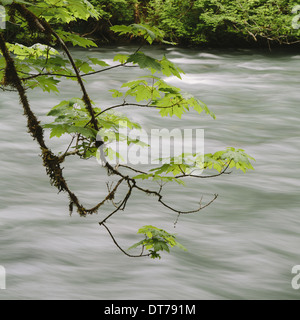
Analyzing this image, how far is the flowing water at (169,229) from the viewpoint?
336 cm

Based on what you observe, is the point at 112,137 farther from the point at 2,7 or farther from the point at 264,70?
the point at 264,70

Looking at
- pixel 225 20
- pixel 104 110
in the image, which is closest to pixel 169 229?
pixel 104 110

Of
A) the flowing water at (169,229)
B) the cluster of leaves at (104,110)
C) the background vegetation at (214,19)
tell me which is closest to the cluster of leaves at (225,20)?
the background vegetation at (214,19)

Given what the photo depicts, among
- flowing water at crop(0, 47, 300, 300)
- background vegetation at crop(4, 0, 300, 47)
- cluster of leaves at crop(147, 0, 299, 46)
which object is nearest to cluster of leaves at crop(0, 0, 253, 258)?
flowing water at crop(0, 47, 300, 300)

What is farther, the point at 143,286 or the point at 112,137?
the point at 143,286

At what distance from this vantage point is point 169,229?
14.2ft

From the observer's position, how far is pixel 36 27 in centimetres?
188

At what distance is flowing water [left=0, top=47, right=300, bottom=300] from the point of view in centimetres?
336

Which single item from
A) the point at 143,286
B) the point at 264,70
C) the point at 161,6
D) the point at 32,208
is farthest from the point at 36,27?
the point at 161,6

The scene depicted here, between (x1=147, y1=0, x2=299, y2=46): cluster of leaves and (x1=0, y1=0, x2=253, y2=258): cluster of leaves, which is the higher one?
(x1=147, y1=0, x2=299, y2=46): cluster of leaves

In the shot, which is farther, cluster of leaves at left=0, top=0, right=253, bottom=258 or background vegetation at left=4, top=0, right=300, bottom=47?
background vegetation at left=4, top=0, right=300, bottom=47

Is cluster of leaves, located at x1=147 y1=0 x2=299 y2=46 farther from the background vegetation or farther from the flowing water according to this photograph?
the flowing water

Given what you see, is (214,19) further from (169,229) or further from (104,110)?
(104,110)
